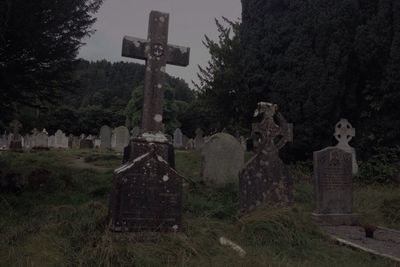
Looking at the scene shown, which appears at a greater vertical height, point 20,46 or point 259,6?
point 259,6

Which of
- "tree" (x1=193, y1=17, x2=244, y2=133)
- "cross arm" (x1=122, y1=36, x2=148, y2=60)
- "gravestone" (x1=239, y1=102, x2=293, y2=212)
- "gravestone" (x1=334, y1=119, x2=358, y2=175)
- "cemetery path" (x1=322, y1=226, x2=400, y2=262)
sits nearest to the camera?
"cemetery path" (x1=322, y1=226, x2=400, y2=262)

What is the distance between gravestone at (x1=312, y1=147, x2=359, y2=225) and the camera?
8.27 meters

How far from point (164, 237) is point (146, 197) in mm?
555

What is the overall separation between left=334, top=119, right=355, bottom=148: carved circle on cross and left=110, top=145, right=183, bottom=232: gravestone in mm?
9430

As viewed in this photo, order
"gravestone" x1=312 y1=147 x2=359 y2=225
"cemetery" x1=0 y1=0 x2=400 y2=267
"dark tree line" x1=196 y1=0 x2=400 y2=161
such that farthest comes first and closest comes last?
1. "dark tree line" x1=196 y1=0 x2=400 y2=161
2. "gravestone" x1=312 y1=147 x2=359 y2=225
3. "cemetery" x1=0 y1=0 x2=400 y2=267

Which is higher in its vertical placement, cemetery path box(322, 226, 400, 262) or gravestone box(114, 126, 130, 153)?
gravestone box(114, 126, 130, 153)

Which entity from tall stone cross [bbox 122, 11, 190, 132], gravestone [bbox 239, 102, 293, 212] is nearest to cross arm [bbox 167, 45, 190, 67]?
tall stone cross [bbox 122, 11, 190, 132]

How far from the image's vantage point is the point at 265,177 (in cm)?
790

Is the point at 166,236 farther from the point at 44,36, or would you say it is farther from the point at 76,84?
the point at 76,84

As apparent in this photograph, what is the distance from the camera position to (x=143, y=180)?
5.01m

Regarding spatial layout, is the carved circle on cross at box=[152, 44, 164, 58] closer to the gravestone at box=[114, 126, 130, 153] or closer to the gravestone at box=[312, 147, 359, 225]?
the gravestone at box=[312, 147, 359, 225]

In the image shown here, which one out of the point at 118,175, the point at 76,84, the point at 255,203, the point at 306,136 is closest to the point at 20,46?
the point at 76,84

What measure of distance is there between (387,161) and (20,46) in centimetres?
1105

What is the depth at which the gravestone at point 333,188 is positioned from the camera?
8266 mm
